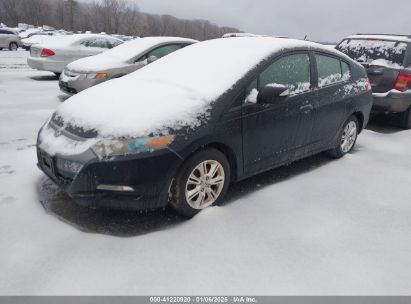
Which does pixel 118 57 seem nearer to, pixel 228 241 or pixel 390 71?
pixel 390 71

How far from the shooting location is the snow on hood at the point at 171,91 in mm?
2984

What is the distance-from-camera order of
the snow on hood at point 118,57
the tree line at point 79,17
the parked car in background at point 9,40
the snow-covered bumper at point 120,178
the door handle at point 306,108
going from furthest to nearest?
the tree line at point 79,17
the parked car in background at point 9,40
the snow on hood at point 118,57
the door handle at point 306,108
the snow-covered bumper at point 120,178

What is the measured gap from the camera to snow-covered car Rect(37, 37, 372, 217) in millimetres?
2854

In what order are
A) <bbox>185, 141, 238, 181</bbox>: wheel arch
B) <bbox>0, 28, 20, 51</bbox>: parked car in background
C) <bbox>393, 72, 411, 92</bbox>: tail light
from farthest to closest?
<bbox>0, 28, 20, 51</bbox>: parked car in background < <bbox>393, 72, 411, 92</bbox>: tail light < <bbox>185, 141, 238, 181</bbox>: wheel arch

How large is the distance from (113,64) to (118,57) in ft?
1.25

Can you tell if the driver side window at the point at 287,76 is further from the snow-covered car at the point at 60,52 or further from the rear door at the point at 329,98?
the snow-covered car at the point at 60,52

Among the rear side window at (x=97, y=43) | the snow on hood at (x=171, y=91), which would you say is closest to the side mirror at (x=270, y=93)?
the snow on hood at (x=171, y=91)

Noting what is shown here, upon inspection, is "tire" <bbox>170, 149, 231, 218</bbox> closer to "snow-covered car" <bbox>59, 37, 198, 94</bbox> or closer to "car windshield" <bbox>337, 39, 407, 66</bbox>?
"snow-covered car" <bbox>59, 37, 198, 94</bbox>

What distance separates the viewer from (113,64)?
754 cm

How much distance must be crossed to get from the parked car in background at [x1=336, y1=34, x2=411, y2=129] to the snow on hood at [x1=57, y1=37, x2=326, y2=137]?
2730 mm

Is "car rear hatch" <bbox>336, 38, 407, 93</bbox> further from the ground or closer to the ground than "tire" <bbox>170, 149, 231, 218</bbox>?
further from the ground

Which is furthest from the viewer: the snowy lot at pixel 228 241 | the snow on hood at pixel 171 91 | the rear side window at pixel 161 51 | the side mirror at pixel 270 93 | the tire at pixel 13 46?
the tire at pixel 13 46

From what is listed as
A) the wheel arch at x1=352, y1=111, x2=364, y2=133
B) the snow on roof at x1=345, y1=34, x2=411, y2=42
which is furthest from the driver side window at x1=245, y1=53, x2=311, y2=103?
the snow on roof at x1=345, y1=34, x2=411, y2=42

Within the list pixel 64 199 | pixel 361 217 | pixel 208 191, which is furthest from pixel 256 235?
pixel 64 199
